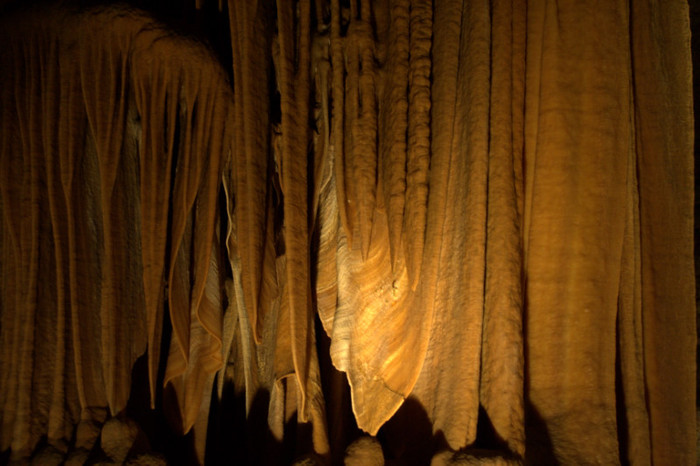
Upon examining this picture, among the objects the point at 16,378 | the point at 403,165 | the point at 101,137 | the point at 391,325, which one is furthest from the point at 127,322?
the point at 403,165

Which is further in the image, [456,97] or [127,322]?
[127,322]

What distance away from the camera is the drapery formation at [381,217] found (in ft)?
5.72

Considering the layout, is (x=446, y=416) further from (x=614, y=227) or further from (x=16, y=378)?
(x=16, y=378)

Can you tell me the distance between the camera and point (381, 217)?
2002 millimetres

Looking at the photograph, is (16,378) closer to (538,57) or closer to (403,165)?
(403,165)

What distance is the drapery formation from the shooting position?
1744 mm

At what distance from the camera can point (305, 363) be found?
79.2 inches

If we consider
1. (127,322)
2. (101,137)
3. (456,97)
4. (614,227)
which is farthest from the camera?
(127,322)

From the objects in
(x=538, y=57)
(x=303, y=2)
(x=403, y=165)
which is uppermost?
(x=303, y=2)

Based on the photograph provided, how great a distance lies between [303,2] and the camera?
207 cm

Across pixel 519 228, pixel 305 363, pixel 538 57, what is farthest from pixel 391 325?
pixel 538 57

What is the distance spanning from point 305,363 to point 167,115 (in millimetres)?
1073

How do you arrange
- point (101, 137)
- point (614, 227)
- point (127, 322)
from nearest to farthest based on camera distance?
point (614, 227) < point (101, 137) < point (127, 322)

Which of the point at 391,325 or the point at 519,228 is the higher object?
the point at 519,228
